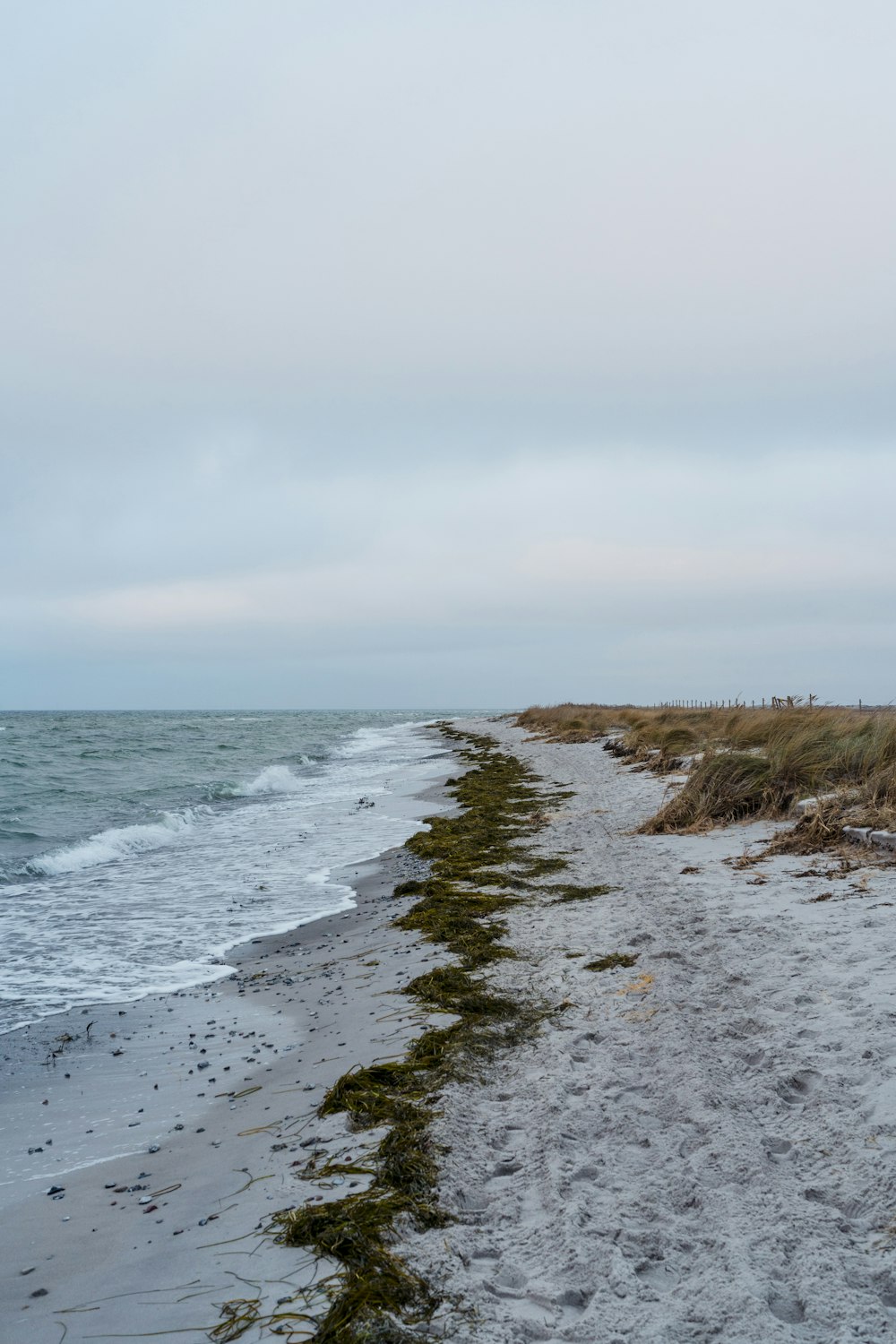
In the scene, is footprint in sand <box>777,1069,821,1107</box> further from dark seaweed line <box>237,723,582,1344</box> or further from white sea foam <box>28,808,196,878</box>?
white sea foam <box>28,808,196,878</box>

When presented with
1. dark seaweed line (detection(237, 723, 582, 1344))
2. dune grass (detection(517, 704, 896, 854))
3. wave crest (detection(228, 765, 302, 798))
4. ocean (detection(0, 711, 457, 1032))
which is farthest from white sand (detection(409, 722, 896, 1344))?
wave crest (detection(228, 765, 302, 798))

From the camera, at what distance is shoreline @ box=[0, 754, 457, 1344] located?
2.75 meters

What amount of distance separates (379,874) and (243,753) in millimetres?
27933

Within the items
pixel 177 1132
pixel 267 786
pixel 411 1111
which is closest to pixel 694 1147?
pixel 411 1111

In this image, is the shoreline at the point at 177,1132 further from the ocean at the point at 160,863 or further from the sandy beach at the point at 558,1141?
the ocean at the point at 160,863

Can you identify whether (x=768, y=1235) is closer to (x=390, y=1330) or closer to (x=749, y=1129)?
(x=749, y=1129)

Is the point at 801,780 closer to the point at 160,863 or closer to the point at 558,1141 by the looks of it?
the point at 558,1141

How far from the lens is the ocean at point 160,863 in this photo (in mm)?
7082

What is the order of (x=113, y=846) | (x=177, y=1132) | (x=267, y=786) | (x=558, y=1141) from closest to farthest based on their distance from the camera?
(x=558, y=1141) < (x=177, y=1132) < (x=113, y=846) < (x=267, y=786)

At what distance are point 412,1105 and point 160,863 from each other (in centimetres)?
959

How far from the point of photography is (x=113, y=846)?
45.3 feet

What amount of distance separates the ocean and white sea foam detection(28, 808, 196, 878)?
0.14 ft

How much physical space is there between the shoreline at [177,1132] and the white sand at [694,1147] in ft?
2.49

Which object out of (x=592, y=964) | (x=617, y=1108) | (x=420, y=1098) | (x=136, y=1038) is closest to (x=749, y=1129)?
(x=617, y=1108)
